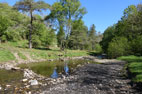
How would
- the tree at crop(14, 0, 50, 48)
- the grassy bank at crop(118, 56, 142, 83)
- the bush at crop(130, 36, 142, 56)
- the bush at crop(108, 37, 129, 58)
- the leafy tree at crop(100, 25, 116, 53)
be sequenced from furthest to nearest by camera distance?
the leafy tree at crop(100, 25, 116, 53) < the bush at crop(108, 37, 129, 58) < the bush at crop(130, 36, 142, 56) < the tree at crop(14, 0, 50, 48) < the grassy bank at crop(118, 56, 142, 83)

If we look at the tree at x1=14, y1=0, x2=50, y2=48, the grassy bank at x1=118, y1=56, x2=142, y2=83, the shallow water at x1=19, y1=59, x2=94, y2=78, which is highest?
the tree at x1=14, y1=0, x2=50, y2=48

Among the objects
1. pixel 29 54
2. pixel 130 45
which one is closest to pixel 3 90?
pixel 29 54

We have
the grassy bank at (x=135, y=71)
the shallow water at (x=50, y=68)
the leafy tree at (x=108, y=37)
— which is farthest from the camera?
the leafy tree at (x=108, y=37)

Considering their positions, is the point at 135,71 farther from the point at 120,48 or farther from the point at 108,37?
the point at 108,37

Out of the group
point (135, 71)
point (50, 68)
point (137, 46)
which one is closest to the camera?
point (135, 71)

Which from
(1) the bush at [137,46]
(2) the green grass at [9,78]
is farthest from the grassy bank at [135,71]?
Answer: (1) the bush at [137,46]

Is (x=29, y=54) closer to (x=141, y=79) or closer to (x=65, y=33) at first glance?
(x=65, y=33)

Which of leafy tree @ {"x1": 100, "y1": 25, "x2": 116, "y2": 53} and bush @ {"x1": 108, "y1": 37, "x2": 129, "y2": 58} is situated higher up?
leafy tree @ {"x1": 100, "y1": 25, "x2": 116, "y2": 53}

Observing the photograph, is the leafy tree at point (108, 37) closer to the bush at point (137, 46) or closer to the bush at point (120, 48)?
the bush at point (120, 48)

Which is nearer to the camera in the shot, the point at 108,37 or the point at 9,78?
the point at 9,78

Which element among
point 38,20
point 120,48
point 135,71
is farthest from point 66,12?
point 135,71

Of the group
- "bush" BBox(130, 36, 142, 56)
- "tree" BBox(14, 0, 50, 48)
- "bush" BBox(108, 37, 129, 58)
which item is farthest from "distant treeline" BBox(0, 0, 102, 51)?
"bush" BBox(130, 36, 142, 56)

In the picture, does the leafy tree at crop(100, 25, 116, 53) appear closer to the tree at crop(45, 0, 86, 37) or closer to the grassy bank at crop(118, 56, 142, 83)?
the tree at crop(45, 0, 86, 37)

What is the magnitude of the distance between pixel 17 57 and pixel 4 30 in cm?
1320
